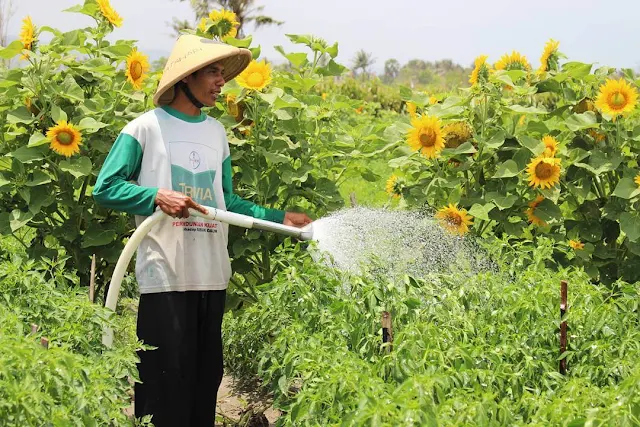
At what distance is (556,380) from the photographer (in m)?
2.16

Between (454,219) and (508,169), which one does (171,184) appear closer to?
(454,219)

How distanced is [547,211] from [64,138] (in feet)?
6.23

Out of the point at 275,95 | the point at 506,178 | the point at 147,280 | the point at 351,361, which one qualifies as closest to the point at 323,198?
the point at 275,95

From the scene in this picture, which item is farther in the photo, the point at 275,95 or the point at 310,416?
the point at 275,95

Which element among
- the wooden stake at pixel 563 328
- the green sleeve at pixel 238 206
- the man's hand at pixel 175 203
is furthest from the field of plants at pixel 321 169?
the man's hand at pixel 175 203

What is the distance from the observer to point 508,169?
343 centimetres

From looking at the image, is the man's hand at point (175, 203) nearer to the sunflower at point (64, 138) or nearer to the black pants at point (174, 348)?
the black pants at point (174, 348)

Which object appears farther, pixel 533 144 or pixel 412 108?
pixel 412 108

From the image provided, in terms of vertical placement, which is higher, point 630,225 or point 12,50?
point 12,50

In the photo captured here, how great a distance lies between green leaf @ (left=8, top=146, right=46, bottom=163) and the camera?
3443 millimetres

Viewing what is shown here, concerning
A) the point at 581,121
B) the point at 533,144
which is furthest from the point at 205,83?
the point at 581,121

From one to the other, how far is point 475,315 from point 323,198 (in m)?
1.28

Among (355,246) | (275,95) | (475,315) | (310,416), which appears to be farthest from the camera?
(275,95)

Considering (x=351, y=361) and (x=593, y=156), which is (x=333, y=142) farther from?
(x=351, y=361)
